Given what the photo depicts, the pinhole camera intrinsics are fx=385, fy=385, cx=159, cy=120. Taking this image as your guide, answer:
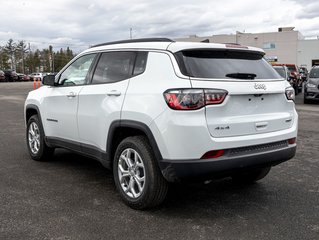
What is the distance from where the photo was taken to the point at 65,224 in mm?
3750

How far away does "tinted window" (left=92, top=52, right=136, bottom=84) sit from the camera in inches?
172

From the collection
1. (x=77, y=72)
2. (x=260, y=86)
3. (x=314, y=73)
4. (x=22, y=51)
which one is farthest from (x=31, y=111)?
(x=22, y=51)

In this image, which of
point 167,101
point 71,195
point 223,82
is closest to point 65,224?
point 71,195

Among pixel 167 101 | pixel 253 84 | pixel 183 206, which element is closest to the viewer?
pixel 167 101

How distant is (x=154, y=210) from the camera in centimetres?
412

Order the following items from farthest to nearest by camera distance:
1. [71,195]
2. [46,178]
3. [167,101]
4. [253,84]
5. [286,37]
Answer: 1. [286,37]
2. [46,178]
3. [71,195]
4. [253,84]
5. [167,101]

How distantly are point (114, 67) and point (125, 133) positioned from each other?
825mm

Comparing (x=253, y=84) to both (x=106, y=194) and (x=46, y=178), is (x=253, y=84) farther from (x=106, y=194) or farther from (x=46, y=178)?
(x=46, y=178)

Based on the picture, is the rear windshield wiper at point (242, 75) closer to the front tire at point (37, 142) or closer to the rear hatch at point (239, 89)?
the rear hatch at point (239, 89)

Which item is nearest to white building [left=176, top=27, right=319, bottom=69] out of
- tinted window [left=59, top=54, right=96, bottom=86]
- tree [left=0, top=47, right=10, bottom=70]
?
tree [left=0, top=47, right=10, bottom=70]

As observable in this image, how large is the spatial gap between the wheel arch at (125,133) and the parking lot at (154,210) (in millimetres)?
621

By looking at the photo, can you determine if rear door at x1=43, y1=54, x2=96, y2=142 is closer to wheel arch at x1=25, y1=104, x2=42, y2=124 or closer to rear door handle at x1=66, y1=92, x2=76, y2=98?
rear door handle at x1=66, y1=92, x2=76, y2=98

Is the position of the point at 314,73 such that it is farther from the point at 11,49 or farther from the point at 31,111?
the point at 11,49

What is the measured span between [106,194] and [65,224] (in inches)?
37.6
